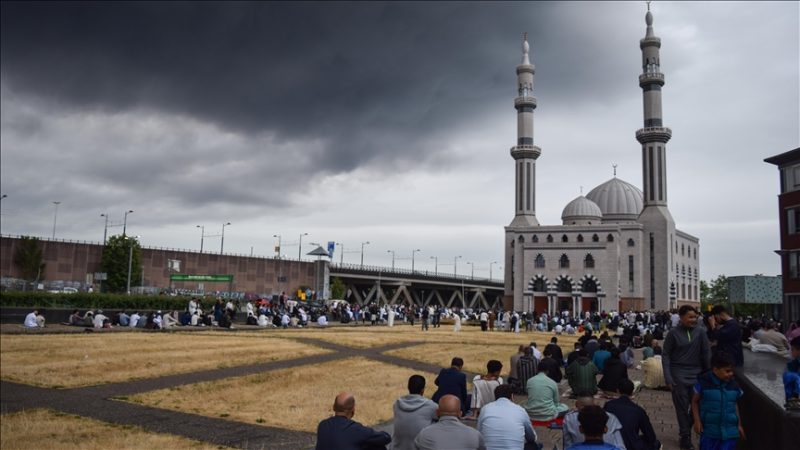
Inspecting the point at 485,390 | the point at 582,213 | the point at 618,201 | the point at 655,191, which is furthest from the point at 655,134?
the point at 485,390

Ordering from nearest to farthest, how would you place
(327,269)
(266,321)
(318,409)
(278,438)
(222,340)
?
(278,438) < (318,409) < (222,340) < (266,321) < (327,269)

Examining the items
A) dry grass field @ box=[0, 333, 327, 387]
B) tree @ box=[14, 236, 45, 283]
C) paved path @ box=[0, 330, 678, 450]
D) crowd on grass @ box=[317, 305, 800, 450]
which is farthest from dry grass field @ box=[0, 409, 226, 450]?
tree @ box=[14, 236, 45, 283]

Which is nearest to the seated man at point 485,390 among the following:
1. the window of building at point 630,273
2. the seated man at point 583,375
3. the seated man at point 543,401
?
the seated man at point 543,401

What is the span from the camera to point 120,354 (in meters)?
23.8

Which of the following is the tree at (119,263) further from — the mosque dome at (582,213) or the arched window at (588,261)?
the mosque dome at (582,213)

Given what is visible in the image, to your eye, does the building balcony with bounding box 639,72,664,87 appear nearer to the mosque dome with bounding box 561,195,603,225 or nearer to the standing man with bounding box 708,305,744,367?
the mosque dome with bounding box 561,195,603,225

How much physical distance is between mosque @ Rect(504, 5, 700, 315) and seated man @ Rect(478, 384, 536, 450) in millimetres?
75939

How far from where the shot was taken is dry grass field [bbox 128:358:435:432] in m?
14.9

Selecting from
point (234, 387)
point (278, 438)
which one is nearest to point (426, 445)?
point (278, 438)

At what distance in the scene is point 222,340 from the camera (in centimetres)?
3025

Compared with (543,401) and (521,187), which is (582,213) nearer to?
(521,187)

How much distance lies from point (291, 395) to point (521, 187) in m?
75.5

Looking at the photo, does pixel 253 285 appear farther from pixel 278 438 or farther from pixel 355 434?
pixel 355 434

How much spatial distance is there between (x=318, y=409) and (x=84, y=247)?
71627 millimetres
